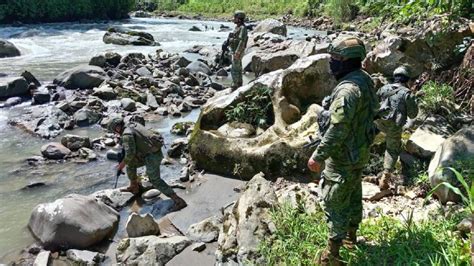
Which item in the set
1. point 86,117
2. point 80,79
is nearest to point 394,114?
point 86,117

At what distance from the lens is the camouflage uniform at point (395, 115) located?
5957 mm

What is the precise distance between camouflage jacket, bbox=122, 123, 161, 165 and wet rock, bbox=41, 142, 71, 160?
2.99 metres

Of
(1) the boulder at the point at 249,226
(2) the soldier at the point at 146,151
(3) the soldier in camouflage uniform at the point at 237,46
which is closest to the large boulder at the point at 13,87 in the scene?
(3) the soldier in camouflage uniform at the point at 237,46

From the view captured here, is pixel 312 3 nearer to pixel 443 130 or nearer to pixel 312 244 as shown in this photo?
pixel 443 130

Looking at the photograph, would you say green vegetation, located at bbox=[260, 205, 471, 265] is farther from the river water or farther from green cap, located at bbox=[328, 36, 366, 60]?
the river water

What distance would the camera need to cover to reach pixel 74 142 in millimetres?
9758

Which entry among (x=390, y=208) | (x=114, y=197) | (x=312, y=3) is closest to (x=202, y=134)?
(x=114, y=197)

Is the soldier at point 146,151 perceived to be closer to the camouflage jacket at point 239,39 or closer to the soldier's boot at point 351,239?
the soldier's boot at point 351,239

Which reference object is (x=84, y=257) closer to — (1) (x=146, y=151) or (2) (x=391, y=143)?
(1) (x=146, y=151)

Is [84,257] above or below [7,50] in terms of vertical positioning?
above

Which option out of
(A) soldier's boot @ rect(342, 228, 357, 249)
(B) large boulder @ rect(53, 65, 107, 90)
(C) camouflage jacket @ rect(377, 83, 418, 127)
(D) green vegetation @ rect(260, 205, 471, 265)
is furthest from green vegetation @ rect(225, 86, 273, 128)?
(B) large boulder @ rect(53, 65, 107, 90)

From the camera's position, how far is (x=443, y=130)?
6750 millimetres

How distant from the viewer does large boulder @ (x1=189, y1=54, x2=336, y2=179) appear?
7.06 meters

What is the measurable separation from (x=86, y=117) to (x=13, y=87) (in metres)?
3.59
